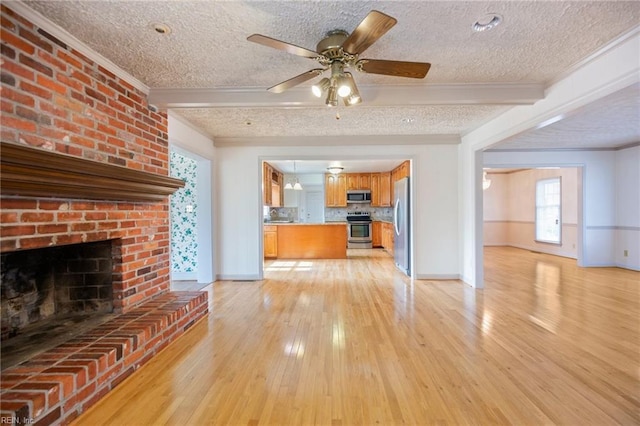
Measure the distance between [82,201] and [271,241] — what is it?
5027mm

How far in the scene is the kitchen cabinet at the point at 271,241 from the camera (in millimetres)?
7043

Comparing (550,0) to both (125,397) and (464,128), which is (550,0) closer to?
(464,128)

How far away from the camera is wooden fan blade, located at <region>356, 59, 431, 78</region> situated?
6.35ft

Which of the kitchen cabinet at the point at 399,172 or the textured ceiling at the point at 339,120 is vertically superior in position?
the textured ceiling at the point at 339,120

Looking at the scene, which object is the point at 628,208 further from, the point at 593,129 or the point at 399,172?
the point at 399,172

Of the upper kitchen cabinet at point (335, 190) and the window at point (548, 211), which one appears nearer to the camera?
the window at point (548, 211)

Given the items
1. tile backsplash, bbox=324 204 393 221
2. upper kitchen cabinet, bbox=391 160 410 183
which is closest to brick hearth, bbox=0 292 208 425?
upper kitchen cabinet, bbox=391 160 410 183

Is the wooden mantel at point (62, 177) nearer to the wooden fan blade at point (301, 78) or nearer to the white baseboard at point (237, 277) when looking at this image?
the wooden fan blade at point (301, 78)

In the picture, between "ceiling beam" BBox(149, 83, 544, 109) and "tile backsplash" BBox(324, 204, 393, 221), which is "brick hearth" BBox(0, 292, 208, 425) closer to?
"ceiling beam" BBox(149, 83, 544, 109)

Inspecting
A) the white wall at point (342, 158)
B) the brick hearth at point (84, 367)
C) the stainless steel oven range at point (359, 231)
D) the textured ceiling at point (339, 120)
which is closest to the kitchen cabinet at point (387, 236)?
the stainless steel oven range at point (359, 231)

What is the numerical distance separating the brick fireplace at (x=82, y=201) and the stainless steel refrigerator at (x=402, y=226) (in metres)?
3.57

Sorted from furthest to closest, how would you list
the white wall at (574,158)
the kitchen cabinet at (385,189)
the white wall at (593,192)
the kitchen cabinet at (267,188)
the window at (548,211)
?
the kitchen cabinet at (385,189), the window at (548,211), the kitchen cabinet at (267,188), the white wall at (593,192), the white wall at (574,158)

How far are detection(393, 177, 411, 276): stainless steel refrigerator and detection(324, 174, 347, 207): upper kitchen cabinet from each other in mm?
2929

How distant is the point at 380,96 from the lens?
9.72 feet
